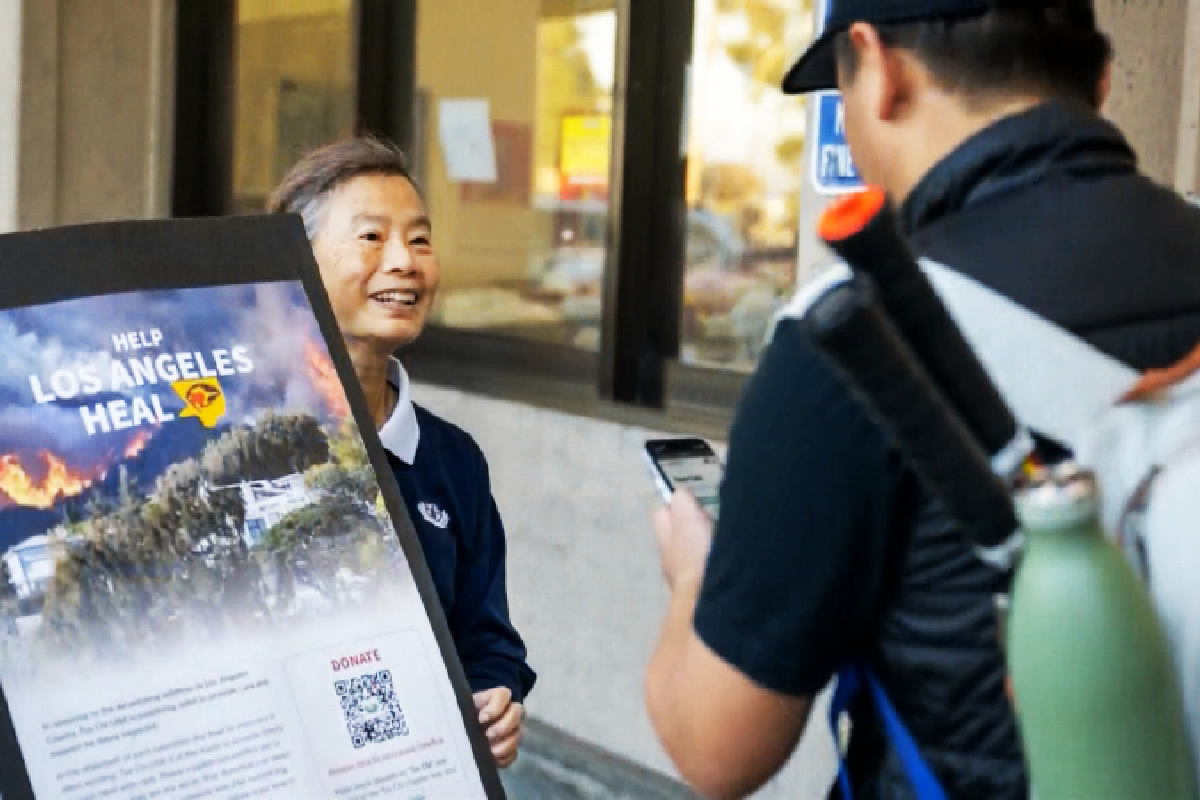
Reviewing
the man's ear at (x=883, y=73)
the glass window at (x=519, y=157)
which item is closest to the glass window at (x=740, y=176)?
the glass window at (x=519, y=157)

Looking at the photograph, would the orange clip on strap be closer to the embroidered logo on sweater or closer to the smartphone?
the smartphone

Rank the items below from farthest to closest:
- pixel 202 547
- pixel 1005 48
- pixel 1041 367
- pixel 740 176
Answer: pixel 740 176, pixel 202 547, pixel 1005 48, pixel 1041 367

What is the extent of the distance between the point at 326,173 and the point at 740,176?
7.28 feet

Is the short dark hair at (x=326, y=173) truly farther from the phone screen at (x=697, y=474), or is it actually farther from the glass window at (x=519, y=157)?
the glass window at (x=519, y=157)

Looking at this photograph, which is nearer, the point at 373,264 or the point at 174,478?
the point at 174,478

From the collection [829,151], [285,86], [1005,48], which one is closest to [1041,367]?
[1005,48]

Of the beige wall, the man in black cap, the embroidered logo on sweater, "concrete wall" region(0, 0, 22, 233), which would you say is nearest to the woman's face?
the embroidered logo on sweater

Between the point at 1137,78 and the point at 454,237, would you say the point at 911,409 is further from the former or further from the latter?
the point at 454,237

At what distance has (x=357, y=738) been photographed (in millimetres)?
1797

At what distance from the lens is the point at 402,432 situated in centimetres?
264

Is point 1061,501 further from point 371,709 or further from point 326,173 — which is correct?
point 326,173

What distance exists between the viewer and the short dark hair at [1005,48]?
144 cm

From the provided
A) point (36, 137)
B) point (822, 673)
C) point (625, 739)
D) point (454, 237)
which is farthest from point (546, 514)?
point (822, 673)

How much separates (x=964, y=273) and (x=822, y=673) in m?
0.37
